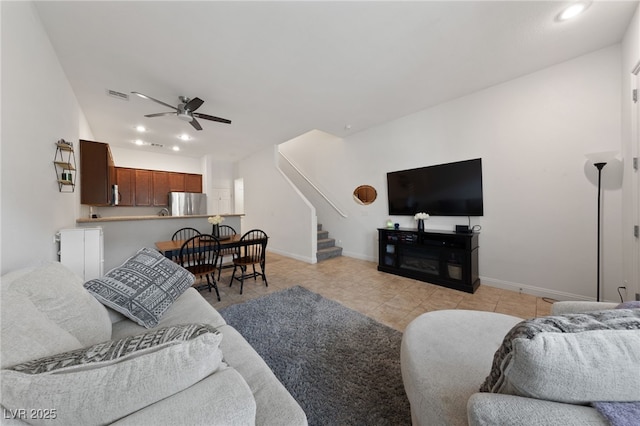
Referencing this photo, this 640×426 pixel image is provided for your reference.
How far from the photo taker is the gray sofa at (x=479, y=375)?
56 centimetres

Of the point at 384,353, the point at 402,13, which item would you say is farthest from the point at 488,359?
the point at 402,13

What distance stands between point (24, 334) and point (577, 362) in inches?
65.7

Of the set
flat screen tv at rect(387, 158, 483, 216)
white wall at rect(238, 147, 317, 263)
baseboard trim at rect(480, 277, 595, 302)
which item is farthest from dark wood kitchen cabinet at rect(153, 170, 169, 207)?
baseboard trim at rect(480, 277, 595, 302)

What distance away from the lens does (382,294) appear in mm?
2859

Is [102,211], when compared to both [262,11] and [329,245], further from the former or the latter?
[262,11]

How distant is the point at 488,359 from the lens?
3.33 feet

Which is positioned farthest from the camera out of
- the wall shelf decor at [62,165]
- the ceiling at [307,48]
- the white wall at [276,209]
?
the white wall at [276,209]

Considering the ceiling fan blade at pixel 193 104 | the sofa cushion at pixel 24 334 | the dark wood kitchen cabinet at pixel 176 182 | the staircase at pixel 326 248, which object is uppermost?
the ceiling fan blade at pixel 193 104

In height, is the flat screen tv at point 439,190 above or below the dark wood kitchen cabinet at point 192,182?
below

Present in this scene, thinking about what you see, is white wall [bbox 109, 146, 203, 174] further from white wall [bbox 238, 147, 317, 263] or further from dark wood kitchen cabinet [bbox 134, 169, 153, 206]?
white wall [bbox 238, 147, 317, 263]

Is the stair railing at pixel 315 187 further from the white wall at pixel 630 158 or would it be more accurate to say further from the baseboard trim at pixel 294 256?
the white wall at pixel 630 158

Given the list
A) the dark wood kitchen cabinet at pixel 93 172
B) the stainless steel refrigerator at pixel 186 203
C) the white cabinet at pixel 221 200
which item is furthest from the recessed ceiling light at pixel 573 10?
the white cabinet at pixel 221 200

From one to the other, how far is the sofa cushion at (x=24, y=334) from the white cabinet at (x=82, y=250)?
1834 millimetres

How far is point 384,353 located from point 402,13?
283 cm
